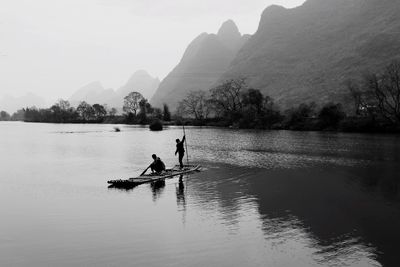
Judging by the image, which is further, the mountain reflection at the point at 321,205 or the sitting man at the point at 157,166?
the sitting man at the point at 157,166

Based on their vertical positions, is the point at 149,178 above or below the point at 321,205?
above

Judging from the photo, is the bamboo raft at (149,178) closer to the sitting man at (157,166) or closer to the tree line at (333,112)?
the sitting man at (157,166)

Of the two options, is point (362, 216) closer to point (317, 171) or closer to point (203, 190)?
point (203, 190)

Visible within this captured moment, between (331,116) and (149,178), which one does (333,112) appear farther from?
(149,178)

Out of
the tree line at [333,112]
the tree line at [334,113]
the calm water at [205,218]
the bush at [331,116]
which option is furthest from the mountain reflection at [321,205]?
the bush at [331,116]

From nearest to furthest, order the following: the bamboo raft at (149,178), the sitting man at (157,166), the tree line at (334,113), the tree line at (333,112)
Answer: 1. the bamboo raft at (149,178)
2. the sitting man at (157,166)
3. the tree line at (334,113)
4. the tree line at (333,112)

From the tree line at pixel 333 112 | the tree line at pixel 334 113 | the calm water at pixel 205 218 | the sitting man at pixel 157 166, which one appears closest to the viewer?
the calm water at pixel 205 218

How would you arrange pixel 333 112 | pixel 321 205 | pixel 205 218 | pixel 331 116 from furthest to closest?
pixel 331 116, pixel 333 112, pixel 321 205, pixel 205 218

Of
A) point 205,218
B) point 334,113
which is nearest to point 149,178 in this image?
point 205,218

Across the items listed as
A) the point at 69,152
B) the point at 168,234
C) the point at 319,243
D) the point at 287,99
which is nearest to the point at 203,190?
the point at 168,234

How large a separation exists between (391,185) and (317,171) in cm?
782

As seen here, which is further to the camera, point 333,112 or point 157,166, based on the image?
point 333,112

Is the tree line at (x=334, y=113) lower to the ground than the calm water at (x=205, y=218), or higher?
higher

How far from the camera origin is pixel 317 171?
35375 millimetres
